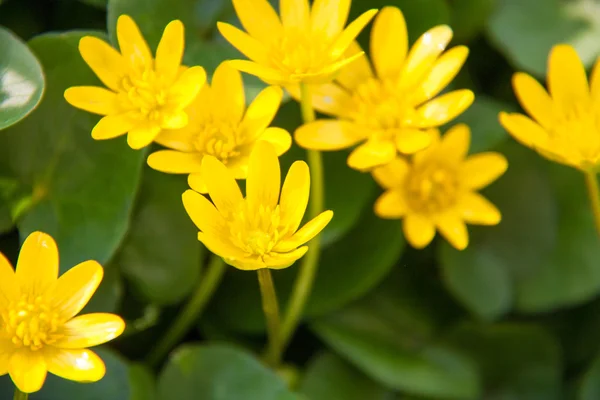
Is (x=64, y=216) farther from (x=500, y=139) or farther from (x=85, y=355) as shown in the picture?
(x=500, y=139)

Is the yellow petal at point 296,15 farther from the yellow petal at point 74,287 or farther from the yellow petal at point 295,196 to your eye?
the yellow petal at point 74,287

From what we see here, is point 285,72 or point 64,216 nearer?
point 285,72

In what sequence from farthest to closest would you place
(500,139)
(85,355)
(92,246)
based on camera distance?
(500,139), (92,246), (85,355)

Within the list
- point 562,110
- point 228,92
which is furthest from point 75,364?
point 562,110

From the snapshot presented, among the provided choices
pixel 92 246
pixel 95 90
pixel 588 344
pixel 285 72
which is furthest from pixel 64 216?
pixel 588 344

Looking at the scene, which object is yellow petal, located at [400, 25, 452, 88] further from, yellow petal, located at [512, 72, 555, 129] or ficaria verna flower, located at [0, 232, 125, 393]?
ficaria verna flower, located at [0, 232, 125, 393]

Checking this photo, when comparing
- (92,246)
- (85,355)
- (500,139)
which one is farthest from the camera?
(500,139)

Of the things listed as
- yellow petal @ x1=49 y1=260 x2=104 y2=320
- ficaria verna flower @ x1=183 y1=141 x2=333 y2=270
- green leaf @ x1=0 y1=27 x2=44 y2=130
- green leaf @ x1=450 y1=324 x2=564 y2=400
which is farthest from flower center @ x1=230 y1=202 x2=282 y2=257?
green leaf @ x1=450 y1=324 x2=564 y2=400
